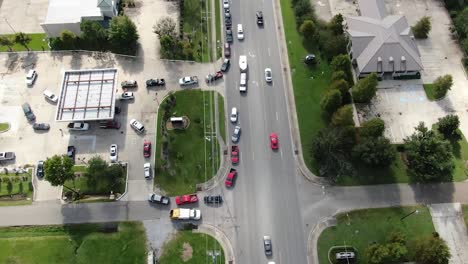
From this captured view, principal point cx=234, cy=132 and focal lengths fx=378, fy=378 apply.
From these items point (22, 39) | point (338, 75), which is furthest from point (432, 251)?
point (22, 39)

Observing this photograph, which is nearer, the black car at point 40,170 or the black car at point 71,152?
the black car at point 40,170

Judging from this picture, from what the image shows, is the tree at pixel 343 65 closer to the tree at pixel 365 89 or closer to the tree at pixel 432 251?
the tree at pixel 365 89

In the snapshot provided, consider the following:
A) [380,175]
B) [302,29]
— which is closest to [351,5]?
[302,29]

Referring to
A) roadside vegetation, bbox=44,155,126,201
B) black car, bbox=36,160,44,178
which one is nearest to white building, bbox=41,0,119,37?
black car, bbox=36,160,44,178

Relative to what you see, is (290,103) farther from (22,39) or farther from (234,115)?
(22,39)

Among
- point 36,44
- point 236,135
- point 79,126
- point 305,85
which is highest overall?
point 36,44

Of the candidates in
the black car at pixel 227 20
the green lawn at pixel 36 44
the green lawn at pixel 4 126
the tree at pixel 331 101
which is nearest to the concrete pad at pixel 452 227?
the tree at pixel 331 101
